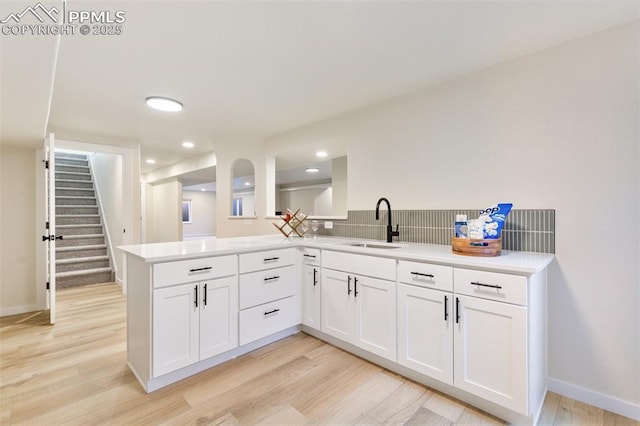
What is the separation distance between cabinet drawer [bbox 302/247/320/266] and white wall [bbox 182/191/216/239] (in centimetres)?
1009

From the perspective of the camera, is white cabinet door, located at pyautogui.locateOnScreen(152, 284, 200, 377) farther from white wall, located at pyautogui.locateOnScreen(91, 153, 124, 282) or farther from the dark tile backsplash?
white wall, located at pyautogui.locateOnScreen(91, 153, 124, 282)

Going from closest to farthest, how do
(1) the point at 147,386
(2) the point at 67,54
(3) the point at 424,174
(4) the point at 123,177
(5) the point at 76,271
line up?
1. (1) the point at 147,386
2. (2) the point at 67,54
3. (3) the point at 424,174
4. (4) the point at 123,177
5. (5) the point at 76,271

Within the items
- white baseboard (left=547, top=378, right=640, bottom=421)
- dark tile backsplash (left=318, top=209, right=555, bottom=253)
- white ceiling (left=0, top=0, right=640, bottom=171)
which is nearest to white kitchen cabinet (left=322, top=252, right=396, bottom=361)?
dark tile backsplash (left=318, top=209, right=555, bottom=253)

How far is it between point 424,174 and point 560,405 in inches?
70.5

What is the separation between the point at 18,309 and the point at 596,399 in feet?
17.9

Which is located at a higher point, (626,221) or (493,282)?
(626,221)

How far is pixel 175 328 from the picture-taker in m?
1.95

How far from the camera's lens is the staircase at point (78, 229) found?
15.6 feet

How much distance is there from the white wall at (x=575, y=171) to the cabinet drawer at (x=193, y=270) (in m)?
1.84

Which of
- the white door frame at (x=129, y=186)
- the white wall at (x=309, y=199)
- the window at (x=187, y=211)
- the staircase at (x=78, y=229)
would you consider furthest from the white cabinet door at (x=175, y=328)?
the window at (x=187, y=211)

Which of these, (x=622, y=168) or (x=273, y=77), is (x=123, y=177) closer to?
(x=273, y=77)

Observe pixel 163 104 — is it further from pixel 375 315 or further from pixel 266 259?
pixel 375 315

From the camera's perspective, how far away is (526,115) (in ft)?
6.68

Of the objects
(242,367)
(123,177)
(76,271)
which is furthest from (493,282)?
(76,271)
